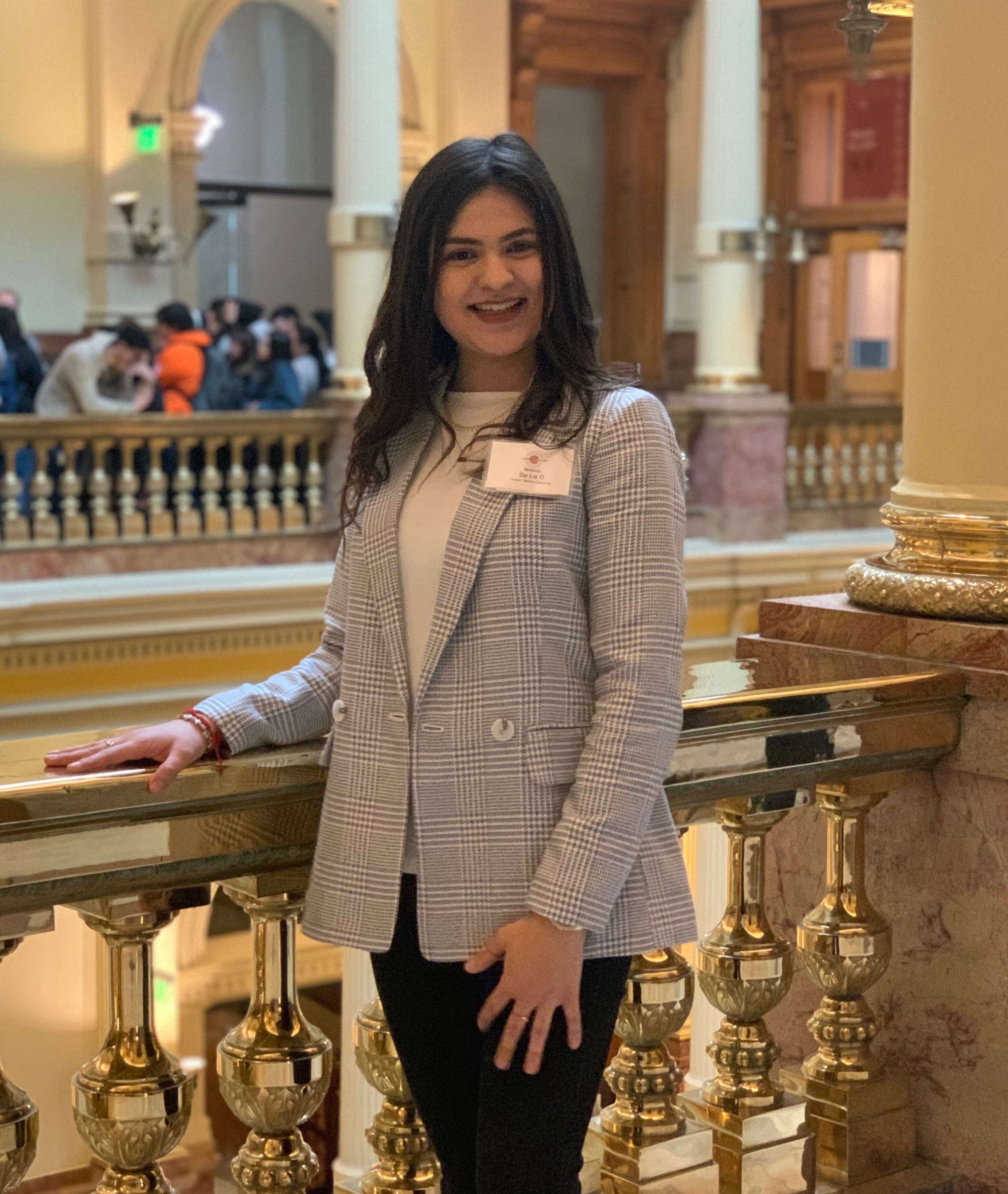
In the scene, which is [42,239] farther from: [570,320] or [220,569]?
[570,320]

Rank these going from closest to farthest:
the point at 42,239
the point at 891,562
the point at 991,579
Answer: the point at 991,579 → the point at 891,562 → the point at 42,239

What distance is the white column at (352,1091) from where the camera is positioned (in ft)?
9.47

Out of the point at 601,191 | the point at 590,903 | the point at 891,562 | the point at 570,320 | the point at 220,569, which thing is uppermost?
the point at 601,191

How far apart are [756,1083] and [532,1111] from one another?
0.70m

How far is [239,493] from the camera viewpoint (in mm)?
9914

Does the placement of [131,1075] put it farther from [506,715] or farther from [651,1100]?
[651,1100]

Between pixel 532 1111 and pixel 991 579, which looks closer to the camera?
pixel 532 1111

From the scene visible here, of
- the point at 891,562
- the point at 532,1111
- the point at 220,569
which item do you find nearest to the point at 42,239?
the point at 220,569

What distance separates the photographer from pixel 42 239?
1273 cm

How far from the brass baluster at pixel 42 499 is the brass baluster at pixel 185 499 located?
2.20ft

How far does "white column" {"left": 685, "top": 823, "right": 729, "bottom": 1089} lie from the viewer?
3248mm

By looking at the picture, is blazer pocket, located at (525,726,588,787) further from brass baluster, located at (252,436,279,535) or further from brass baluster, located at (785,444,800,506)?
brass baluster, located at (785,444,800,506)

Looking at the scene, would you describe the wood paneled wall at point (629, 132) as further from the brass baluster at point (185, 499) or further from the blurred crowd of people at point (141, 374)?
the brass baluster at point (185, 499)

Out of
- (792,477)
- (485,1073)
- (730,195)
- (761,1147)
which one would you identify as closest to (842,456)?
(792,477)
